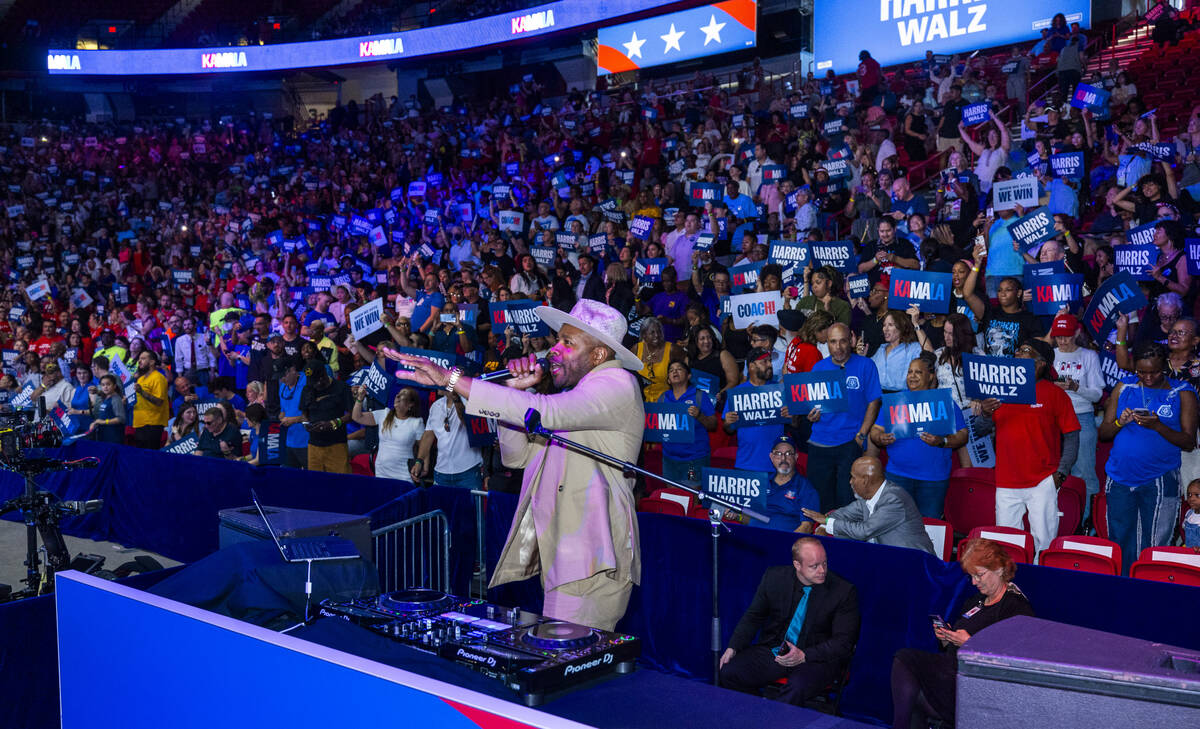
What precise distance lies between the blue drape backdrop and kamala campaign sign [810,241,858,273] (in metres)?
4.78

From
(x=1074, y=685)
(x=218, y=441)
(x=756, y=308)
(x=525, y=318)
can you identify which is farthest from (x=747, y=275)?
(x=1074, y=685)

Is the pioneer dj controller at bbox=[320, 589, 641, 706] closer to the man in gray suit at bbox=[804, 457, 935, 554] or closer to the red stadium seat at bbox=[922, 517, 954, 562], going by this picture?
the man in gray suit at bbox=[804, 457, 935, 554]

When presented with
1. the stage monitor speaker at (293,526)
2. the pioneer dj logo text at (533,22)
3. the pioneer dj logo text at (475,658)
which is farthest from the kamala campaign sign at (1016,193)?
the pioneer dj logo text at (533,22)

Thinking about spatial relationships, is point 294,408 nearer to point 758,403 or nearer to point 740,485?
point 758,403

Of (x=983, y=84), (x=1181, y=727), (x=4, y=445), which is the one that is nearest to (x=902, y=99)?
(x=983, y=84)

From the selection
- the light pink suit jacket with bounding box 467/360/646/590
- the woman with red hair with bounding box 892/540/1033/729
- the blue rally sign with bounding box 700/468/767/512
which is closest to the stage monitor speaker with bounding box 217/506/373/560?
the light pink suit jacket with bounding box 467/360/646/590

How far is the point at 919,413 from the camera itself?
23.9ft

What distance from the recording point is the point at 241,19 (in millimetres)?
37219

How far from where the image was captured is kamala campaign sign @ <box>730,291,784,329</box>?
10.1m

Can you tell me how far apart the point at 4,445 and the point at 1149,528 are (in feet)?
25.3

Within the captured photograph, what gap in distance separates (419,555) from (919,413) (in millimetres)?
3831

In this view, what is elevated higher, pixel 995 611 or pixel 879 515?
pixel 879 515

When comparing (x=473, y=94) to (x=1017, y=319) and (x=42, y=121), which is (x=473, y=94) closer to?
(x=42, y=121)

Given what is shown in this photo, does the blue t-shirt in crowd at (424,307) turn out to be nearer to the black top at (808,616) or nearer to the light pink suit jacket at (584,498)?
the black top at (808,616)
